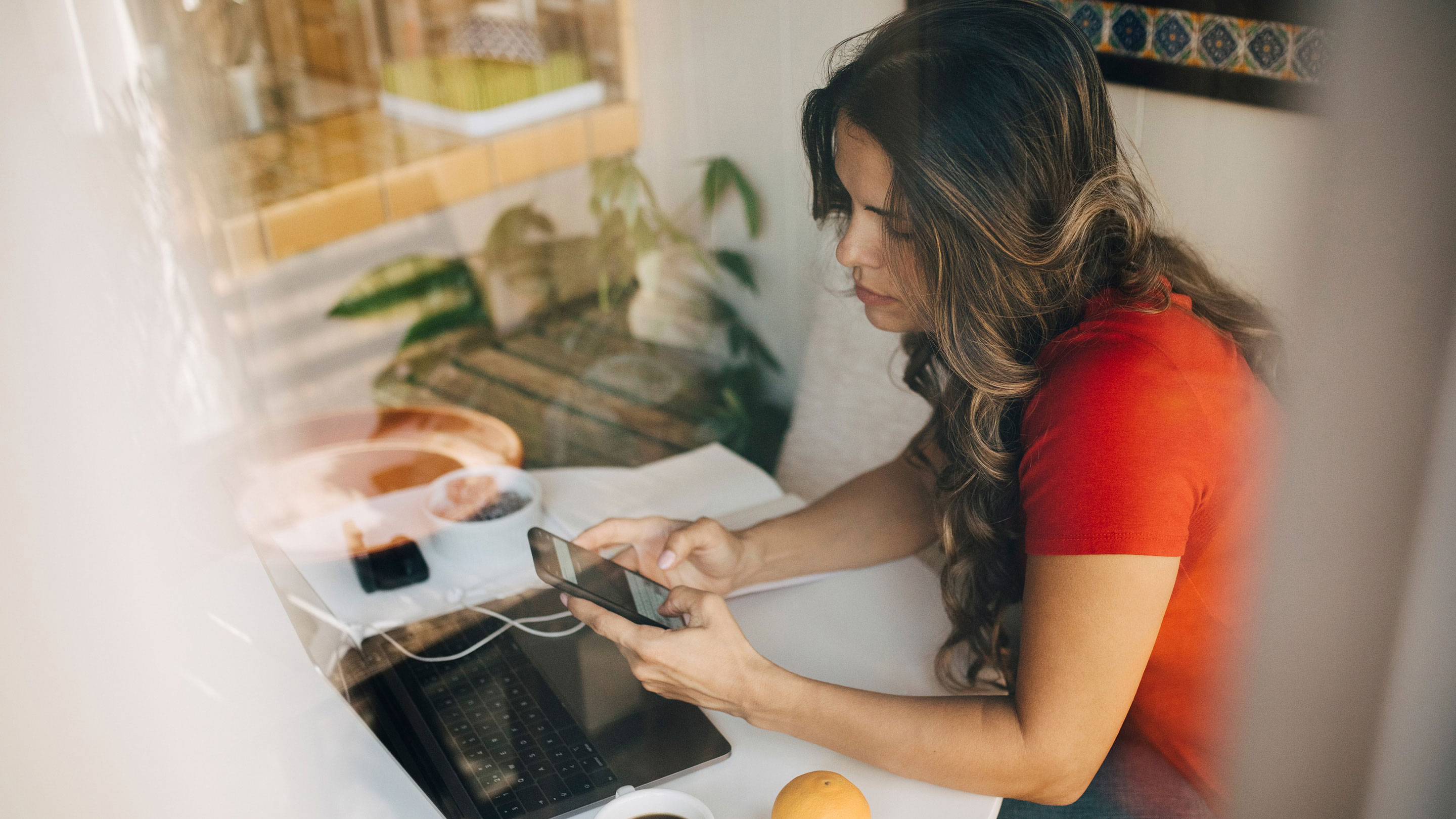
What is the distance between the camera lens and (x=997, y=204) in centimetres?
63

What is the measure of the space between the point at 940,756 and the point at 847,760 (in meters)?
0.07

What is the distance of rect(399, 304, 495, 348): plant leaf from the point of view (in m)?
1.90

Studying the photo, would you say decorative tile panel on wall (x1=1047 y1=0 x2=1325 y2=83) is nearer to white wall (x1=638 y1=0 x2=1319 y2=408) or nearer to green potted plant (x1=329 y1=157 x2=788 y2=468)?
white wall (x1=638 y1=0 x2=1319 y2=408)

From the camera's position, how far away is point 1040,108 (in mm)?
622

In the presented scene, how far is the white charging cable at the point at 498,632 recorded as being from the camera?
0.81m

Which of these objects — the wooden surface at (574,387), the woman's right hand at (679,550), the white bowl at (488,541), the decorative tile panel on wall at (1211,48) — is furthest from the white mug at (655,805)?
the wooden surface at (574,387)

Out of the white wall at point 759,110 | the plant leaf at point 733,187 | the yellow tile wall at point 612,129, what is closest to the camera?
the white wall at point 759,110

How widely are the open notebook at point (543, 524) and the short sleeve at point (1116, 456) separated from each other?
324 mm

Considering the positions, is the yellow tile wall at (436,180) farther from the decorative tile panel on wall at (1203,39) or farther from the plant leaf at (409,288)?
the decorative tile panel on wall at (1203,39)

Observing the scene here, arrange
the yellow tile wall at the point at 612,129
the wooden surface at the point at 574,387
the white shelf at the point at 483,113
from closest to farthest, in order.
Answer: the wooden surface at the point at 574,387
the yellow tile wall at the point at 612,129
the white shelf at the point at 483,113

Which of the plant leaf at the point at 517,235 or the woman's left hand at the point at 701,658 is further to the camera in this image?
the plant leaf at the point at 517,235

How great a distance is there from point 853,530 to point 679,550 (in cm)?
19

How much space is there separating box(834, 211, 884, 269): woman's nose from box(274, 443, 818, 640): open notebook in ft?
1.10

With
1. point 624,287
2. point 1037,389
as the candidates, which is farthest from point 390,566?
point 624,287
